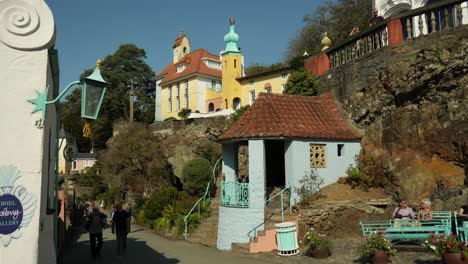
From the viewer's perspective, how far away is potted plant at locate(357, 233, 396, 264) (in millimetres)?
9391

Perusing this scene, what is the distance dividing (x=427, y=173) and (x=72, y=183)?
3660 cm

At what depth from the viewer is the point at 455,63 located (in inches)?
491

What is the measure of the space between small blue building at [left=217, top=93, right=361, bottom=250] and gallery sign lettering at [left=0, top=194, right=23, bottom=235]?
8.87m

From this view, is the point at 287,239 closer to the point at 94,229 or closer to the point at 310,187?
the point at 310,187

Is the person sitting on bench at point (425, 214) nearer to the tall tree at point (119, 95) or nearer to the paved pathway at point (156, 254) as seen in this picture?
the paved pathway at point (156, 254)

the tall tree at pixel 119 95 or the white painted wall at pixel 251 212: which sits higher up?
the tall tree at pixel 119 95

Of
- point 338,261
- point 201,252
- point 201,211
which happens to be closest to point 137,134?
point 201,211

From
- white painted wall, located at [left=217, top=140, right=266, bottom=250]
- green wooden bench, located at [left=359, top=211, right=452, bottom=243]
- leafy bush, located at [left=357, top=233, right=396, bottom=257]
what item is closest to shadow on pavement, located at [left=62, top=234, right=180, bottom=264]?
white painted wall, located at [left=217, top=140, right=266, bottom=250]

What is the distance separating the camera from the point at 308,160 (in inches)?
560

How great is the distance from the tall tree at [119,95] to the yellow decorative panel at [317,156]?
121 feet

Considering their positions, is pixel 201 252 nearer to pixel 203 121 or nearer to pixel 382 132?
pixel 382 132

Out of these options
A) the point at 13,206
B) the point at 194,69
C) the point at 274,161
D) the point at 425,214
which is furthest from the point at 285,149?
the point at 194,69

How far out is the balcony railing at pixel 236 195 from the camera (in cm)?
1370

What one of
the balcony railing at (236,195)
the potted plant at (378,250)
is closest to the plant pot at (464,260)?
the potted plant at (378,250)
